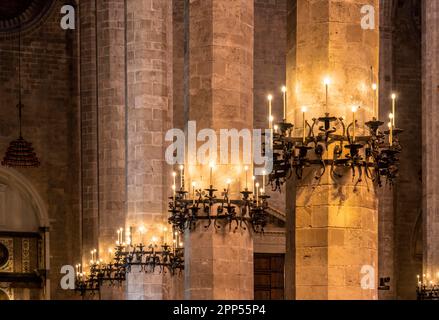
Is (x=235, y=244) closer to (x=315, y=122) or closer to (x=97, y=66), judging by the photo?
(x=315, y=122)

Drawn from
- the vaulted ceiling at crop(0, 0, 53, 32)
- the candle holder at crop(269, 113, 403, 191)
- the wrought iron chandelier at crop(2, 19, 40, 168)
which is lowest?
the candle holder at crop(269, 113, 403, 191)

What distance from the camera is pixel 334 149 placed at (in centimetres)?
1501

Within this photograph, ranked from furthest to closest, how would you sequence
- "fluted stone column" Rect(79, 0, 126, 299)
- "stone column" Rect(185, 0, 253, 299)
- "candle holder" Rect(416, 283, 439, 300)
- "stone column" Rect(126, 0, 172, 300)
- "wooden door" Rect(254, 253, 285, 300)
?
"wooden door" Rect(254, 253, 285, 300) < "fluted stone column" Rect(79, 0, 126, 299) < "candle holder" Rect(416, 283, 439, 300) < "stone column" Rect(126, 0, 172, 300) < "stone column" Rect(185, 0, 253, 299)

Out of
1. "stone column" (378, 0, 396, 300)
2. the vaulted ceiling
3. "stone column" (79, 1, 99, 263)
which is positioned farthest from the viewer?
the vaulted ceiling

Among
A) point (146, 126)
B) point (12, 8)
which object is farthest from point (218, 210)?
point (12, 8)

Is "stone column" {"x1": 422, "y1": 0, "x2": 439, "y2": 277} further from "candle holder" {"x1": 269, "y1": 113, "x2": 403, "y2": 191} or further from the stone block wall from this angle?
"candle holder" {"x1": 269, "y1": 113, "x2": 403, "y2": 191}

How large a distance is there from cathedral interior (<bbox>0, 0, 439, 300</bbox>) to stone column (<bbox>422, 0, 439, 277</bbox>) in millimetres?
52

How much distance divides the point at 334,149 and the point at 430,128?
1427 centimetres

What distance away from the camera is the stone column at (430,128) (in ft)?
92.4

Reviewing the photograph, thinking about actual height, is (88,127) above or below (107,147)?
A: above

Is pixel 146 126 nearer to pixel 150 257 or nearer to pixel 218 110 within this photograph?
pixel 150 257

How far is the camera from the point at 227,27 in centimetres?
1797

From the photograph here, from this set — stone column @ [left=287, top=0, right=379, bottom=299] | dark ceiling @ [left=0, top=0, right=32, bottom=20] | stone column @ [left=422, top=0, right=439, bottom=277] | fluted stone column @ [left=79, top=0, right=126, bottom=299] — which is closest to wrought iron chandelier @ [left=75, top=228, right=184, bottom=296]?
fluted stone column @ [left=79, top=0, right=126, bottom=299]

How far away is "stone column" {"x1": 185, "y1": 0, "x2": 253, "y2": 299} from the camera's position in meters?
17.8
